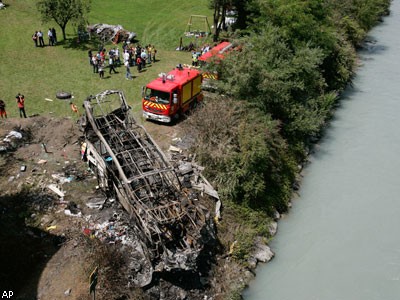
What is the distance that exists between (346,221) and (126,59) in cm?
1761

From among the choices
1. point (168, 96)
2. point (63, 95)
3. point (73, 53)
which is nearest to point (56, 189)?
point (168, 96)

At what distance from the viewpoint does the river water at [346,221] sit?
1659 centimetres

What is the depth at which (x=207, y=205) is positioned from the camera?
1769 centimetres

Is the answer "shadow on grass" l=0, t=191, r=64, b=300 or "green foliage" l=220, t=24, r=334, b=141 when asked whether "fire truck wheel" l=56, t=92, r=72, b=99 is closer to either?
"shadow on grass" l=0, t=191, r=64, b=300

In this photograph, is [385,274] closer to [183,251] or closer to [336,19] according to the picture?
[183,251]

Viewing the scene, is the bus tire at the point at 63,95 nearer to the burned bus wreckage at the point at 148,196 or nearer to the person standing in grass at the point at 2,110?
the person standing in grass at the point at 2,110

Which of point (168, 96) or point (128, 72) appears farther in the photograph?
point (128, 72)

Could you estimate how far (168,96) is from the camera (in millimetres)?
21609

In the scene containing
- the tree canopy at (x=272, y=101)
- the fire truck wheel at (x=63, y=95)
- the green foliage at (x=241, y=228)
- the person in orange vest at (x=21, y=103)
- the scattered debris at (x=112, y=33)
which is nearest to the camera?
the green foliage at (x=241, y=228)

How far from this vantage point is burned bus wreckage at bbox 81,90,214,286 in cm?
1398

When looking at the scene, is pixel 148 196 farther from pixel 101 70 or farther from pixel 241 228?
pixel 101 70

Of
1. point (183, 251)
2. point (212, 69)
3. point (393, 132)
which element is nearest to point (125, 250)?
point (183, 251)

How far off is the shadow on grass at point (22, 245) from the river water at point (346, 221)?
25.3ft

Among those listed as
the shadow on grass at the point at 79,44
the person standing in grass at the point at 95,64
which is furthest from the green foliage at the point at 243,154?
the shadow on grass at the point at 79,44
